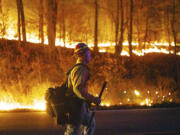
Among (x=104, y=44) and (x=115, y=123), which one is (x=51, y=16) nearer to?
(x=104, y=44)

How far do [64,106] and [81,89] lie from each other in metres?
0.36

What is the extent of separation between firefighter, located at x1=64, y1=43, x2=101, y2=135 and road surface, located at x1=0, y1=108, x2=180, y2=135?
2172 mm

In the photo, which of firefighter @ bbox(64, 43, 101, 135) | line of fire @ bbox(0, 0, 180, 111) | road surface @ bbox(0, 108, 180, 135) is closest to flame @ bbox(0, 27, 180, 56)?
line of fire @ bbox(0, 0, 180, 111)

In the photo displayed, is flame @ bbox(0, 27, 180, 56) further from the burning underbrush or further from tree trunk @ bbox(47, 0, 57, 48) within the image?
the burning underbrush

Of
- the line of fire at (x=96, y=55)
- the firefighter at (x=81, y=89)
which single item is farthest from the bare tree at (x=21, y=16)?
the firefighter at (x=81, y=89)

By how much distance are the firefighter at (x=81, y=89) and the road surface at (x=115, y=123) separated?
2.17 m

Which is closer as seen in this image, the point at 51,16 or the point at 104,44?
the point at 51,16

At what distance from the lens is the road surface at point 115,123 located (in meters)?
6.08

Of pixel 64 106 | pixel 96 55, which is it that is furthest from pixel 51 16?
pixel 64 106

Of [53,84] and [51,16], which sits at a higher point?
[51,16]

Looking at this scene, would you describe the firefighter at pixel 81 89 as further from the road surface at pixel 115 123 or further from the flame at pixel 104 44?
the flame at pixel 104 44

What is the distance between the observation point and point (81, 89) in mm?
3695

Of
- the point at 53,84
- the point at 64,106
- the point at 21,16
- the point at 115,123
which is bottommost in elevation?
the point at 115,123

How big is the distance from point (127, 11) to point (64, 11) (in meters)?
5.57
